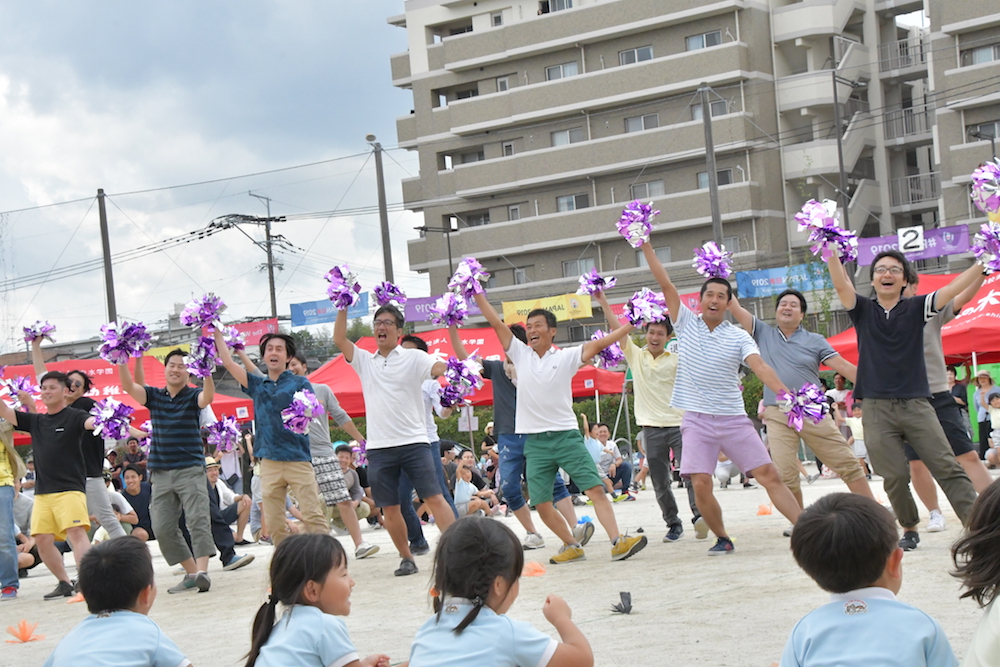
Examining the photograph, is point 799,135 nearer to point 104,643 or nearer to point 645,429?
point 645,429

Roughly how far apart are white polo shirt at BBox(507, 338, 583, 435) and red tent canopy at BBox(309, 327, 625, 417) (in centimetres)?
1036

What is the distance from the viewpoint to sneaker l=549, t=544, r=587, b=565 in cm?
846

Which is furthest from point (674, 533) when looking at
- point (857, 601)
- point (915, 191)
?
point (915, 191)

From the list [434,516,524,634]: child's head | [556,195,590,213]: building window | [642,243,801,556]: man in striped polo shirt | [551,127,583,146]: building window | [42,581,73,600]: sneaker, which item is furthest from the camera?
[556,195,590,213]: building window

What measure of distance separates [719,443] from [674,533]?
1.87 m

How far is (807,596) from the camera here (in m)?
6.05

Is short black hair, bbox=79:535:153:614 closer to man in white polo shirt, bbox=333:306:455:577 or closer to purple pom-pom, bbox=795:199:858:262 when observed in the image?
man in white polo shirt, bbox=333:306:455:577

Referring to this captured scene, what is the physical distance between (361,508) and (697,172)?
127 ft

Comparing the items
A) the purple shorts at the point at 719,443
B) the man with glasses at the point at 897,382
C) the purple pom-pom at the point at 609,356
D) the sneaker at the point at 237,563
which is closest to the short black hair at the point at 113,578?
the man with glasses at the point at 897,382

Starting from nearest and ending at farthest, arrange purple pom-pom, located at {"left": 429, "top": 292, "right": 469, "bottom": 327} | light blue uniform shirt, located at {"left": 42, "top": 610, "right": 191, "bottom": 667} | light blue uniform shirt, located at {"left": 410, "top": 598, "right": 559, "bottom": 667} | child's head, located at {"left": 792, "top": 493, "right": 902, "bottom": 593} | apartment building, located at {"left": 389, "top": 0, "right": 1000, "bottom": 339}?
child's head, located at {"left": 792, "top": 493, "right": 902, "bottom": 593}, light blue uniform shirt, located at {"left": 410, "top": 598, "right": 559, "bottom": 667}, light blue uniform shirt, located at {"left": 42, "top": 610, "right": 191, "bottom": 667}, purple pom-pom, located at {"left": 429, "top": 292, "right": 469, "bottom": 327}, apartment building, located at {"left": 389, "top": 0, "right": 1000, "bottom": 339}

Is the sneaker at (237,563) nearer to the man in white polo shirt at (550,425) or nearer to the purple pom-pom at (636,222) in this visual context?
the man in white polo shirt at (550,425)

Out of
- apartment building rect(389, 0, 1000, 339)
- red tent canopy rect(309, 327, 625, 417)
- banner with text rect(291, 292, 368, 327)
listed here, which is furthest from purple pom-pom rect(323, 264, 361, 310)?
apartment building rect(389, 0, 1000, 339)

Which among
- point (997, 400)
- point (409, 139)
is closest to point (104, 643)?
point (997, 400)

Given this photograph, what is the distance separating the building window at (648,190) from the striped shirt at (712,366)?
4342 cm
